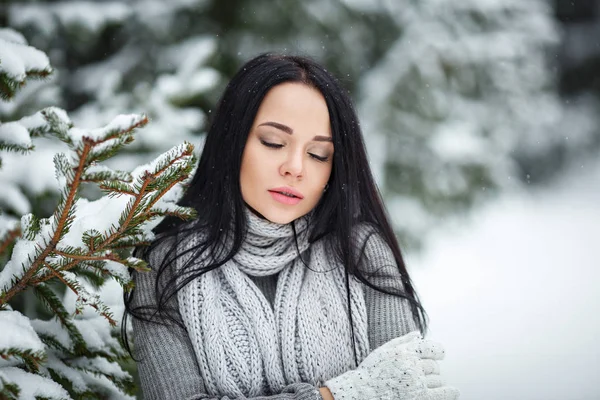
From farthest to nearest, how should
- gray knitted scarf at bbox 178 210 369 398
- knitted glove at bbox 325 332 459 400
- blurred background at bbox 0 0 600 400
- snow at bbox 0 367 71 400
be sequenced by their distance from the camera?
blurred background at bbox 0 0 600 400
gray knitted scarf at bbox 178 210 369 398
knitted glove at bbox 325 332 459 400
snow at bbox 0 367 71 400

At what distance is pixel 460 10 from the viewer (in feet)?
14.5

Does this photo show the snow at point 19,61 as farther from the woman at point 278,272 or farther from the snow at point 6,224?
the woman at point 278,272

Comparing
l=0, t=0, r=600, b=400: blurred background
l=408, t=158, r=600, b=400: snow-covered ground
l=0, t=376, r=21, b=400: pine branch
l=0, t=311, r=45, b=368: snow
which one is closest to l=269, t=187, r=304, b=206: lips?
l=0, t=0, r=600, b=400: blurred background

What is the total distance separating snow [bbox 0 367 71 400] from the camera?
1250 millimetres

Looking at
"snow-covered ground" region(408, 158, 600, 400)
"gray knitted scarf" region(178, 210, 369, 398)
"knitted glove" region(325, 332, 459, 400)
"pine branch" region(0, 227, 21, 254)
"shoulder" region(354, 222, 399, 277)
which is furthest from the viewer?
"snow-covered ground" region(408, 158, 600, 400)

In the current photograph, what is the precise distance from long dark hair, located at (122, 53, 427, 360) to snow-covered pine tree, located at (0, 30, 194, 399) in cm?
14

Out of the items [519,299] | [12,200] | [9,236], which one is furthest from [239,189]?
[519,299]

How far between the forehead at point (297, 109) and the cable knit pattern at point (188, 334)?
40 cm

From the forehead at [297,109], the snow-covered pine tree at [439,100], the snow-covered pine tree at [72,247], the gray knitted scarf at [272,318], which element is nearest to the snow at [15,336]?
the snow-covered pine tree at [72,247]

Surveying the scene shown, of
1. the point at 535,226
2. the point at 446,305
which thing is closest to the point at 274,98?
the point at 446,305

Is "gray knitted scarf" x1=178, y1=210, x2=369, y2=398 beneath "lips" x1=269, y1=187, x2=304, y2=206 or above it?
beneath


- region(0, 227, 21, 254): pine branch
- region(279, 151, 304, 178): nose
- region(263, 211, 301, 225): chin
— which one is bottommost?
region(0, 227, 21, 254): pine branch

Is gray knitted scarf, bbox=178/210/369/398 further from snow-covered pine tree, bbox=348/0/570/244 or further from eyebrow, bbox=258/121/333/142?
snow-covered pine tree, bbox=348/0/570/244

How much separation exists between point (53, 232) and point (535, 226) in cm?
700
